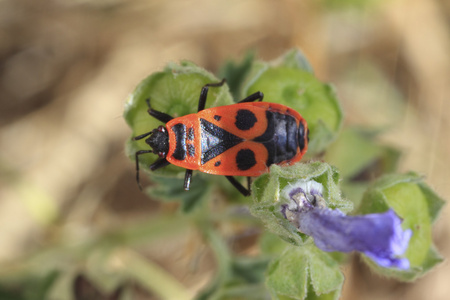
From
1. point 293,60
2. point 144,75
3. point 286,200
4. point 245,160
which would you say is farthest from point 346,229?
point 144,75

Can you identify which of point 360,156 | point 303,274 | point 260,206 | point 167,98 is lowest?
point 360,156

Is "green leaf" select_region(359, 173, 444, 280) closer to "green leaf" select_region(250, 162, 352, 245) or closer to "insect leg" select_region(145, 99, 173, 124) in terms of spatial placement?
"green leaf" select_region(250, 162, 352, 245)

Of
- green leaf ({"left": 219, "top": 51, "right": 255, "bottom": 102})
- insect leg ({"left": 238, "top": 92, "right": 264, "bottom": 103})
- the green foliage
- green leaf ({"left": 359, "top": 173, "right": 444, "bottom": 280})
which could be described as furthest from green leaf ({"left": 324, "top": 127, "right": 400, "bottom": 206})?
insect leg ({"left": 238, "top": 92, "right": 264, "bottom": 103})

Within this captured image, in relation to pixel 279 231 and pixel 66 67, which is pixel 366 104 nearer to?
pixel 66 67

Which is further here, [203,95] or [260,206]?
[203,95]

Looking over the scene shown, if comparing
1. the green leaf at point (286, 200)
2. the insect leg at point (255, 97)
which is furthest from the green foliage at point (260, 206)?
the insect leg at point (255, 97)

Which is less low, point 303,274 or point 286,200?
point 286,200

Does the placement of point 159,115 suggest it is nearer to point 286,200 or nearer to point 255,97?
point 255,97
